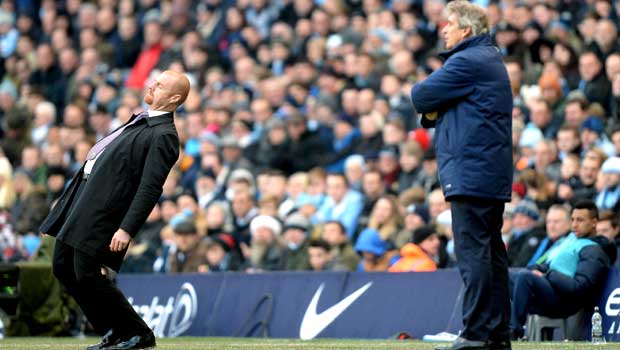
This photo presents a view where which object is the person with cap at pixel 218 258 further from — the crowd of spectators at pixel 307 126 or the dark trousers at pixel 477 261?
the dark trousers at pixel 477 261

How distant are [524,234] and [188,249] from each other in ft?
16.8

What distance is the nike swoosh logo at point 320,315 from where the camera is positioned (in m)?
13.8

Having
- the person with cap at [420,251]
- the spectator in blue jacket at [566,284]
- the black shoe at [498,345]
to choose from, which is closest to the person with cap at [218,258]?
the person with cap at [420,251]

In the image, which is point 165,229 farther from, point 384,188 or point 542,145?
point 542,145

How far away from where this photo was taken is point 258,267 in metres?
16.7

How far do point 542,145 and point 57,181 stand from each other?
882cm

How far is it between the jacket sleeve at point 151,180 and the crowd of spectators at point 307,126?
17.5ft

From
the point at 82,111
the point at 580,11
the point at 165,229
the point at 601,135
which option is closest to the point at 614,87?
the point at 601,135

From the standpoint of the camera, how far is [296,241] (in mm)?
16531

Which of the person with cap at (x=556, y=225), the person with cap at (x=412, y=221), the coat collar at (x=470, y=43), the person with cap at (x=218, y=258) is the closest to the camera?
the coat collar at (x=470, y=43)

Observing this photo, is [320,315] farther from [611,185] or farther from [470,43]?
[470,43]

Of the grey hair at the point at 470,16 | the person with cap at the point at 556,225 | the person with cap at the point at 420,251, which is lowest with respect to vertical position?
the person with cap at the point at 420,251

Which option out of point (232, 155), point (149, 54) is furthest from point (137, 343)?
point (149, 54)

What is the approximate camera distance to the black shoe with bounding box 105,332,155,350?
917 cm
